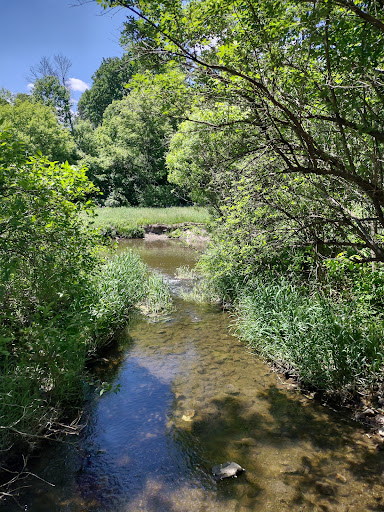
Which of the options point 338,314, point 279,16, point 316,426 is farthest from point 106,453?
point 279,16

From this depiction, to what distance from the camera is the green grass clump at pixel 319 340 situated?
16.9 feet

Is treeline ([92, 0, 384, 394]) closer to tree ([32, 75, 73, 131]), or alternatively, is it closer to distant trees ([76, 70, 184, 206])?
distant trees ([76, 70, 184, 206])

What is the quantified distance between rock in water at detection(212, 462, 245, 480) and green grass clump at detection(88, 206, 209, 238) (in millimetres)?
18796

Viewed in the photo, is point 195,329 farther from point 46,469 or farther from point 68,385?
point 46,469

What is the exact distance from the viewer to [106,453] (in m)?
4.45

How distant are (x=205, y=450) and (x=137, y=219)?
915 inches

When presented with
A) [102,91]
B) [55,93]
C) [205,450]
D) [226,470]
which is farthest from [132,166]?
[226,470]

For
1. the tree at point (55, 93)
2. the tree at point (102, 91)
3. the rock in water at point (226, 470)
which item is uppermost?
the tree at point (102, 91)

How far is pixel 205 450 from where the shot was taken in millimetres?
4535

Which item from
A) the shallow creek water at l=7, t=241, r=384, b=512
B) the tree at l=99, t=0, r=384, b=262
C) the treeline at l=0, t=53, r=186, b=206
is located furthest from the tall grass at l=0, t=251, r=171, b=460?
the treeline at l=0, t=53, r=186, b=206

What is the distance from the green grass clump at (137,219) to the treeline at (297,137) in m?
16.2

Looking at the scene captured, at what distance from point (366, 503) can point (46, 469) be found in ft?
11.5

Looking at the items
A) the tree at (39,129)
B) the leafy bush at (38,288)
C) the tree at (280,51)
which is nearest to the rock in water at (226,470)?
the leafy bush at (38,288)

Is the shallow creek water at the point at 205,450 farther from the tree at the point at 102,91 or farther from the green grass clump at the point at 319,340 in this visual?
the tree at the point at 102,91
